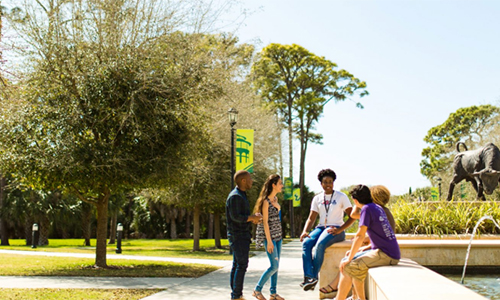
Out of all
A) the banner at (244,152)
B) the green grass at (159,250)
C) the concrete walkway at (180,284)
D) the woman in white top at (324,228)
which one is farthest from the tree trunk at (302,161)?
the woman in white top at (324,228)

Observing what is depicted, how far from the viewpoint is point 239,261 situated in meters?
7.48

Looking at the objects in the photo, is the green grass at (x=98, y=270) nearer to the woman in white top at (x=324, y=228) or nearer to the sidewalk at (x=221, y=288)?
the sidewalk at (x=221, y=288)

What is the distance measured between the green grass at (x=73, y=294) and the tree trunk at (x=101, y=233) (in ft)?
16.2

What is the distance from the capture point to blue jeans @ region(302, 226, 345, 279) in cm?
819

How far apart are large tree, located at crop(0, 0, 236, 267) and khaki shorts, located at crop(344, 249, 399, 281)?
8.01 m

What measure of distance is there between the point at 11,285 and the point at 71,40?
660 cm

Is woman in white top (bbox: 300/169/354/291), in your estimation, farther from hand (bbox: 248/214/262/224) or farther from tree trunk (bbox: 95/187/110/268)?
tree trunk (bbox: 95/187/110/268)

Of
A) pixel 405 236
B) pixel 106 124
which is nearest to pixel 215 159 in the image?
pixel 106 124

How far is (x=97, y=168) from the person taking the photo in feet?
44.6

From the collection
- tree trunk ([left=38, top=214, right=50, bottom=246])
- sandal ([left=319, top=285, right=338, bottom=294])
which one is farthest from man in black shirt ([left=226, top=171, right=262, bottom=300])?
tree trunk ([left=38, top=214, right=50, bottom=246])

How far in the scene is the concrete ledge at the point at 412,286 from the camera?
4.44 metres

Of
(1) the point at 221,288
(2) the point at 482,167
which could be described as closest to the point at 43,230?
(1) the point at 221,288

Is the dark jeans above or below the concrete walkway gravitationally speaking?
above

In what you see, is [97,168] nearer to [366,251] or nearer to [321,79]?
[366,251]
